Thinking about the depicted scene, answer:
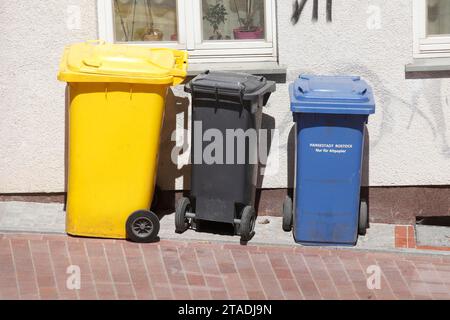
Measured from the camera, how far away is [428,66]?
872cm

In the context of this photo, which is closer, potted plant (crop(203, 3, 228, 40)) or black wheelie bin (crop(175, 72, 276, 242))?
black wheelie bin (crop(175, 72, 276, 242))

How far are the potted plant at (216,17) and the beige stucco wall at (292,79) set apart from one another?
590 mm

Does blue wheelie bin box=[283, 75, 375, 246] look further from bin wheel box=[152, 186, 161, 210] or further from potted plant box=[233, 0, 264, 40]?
bin wheel box=[152, 186, 161, 210]

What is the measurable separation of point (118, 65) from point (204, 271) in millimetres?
1726

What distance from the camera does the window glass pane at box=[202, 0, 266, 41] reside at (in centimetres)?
911

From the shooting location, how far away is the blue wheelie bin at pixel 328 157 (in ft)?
26.8

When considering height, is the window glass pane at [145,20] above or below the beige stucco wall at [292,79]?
above

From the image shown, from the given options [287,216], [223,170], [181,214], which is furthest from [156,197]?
[287,216]

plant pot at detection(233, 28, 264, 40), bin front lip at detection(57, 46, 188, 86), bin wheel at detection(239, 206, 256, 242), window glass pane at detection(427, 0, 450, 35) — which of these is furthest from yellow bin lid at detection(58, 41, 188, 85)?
window glass pane at detection(427, 0, 450, 35)

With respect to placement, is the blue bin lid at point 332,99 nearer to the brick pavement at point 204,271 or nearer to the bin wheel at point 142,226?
the brick pavement at point 204,271

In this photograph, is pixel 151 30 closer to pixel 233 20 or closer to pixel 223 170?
pixel 233 20

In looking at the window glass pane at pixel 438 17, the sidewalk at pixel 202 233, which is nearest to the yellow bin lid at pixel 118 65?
the sidewalk at pixel 202 233

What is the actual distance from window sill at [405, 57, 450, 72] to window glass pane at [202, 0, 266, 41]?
1.28 meters

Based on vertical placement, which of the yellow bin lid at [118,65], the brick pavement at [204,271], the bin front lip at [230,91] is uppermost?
the yellow bin lid at [118,65]
